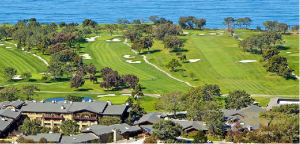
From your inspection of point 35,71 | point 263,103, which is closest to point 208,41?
point 35,71

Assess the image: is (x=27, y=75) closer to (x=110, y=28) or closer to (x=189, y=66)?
(x=189, y=66)

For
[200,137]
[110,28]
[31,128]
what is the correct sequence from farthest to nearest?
1. [110,28]
2. [31,128]
3. [200,137]

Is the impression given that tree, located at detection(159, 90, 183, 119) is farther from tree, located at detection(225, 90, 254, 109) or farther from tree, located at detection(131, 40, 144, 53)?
tree, located at detection(131, 40, 144, 53)

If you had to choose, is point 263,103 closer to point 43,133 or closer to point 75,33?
point 43,133

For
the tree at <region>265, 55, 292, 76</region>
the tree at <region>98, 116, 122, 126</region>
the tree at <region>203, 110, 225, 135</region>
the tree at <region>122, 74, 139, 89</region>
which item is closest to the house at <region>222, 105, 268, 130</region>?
the tree at <region>203, 110, 225, 135</region>

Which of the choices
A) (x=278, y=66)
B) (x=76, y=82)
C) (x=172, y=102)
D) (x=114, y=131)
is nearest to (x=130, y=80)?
(x=76, y=82)

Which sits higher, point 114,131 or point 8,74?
point 8,74

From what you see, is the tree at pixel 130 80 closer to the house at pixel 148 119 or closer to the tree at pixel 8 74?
the house at pixel 148 119
